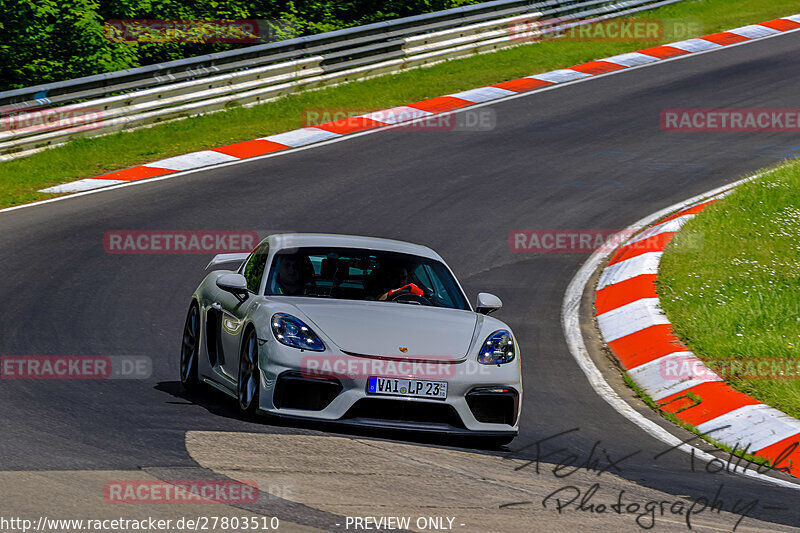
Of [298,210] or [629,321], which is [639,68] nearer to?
[298,210]

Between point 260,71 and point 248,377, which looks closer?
point 248,377

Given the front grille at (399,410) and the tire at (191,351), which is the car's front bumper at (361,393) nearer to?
the front grille at (399,410)

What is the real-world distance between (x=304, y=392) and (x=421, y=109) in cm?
1315

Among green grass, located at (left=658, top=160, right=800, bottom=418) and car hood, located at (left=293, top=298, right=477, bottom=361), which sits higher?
car hood, located at (left=293, top=298, right=477, bottom=361)

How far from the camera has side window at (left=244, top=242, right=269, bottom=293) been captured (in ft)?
27.3

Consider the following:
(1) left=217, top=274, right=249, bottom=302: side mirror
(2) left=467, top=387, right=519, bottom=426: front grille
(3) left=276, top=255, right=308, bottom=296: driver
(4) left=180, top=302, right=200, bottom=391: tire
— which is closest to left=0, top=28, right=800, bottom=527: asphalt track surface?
(4) left=180, top=302, right=200, bottom=391: tire

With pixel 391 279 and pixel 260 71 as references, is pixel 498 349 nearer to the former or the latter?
pixel 391 279

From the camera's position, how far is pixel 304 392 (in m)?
7.09

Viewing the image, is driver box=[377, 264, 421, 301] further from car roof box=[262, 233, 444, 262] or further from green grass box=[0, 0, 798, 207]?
green grass box=[0, 0, 798, 207]

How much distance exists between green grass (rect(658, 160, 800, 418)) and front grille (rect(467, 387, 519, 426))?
2433 mm

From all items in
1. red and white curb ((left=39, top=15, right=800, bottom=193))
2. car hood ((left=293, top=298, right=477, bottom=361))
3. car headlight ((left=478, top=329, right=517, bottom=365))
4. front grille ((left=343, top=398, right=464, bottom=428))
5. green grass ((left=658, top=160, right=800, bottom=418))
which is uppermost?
car hood ((left=293, top=298, right=477, bottom=361))

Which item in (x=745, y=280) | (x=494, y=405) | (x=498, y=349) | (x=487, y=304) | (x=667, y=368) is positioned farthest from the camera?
(x=745, y=280)

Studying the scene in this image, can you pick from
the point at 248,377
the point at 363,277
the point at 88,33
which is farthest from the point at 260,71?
the point at 248,377

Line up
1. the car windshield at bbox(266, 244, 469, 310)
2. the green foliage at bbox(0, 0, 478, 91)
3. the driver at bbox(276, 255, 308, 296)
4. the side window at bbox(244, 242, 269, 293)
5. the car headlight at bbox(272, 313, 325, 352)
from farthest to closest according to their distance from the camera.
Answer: the green foliage at bbox(0, 0, 478, 91), the side window at bbox(244, 242, 269, 293), the car windshield at bbox(266, 244, 469, 310), the driver at bbox(276, 255, 308, 296), the car headlight at bbox(272, 313, 325, 352)
